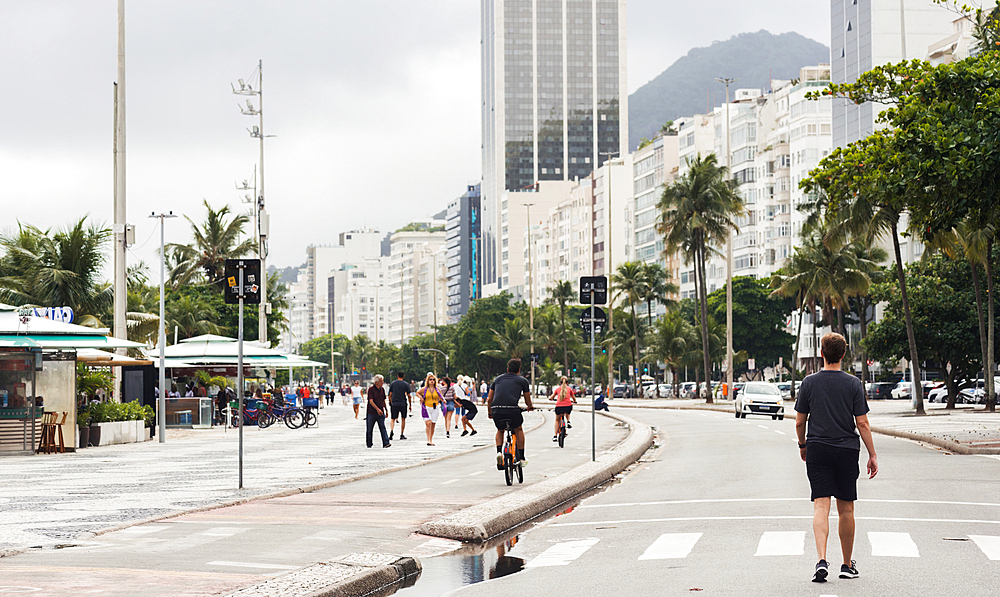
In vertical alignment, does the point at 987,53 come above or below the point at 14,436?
above

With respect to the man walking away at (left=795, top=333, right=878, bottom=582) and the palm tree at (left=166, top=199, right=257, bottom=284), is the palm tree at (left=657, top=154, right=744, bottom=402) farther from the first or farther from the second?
the man walking away at (left=795, top=333, right=878, bottom=582)

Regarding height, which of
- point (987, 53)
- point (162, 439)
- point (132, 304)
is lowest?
point (162, 439)

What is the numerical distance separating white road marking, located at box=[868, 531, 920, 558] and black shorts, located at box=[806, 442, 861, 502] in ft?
5.18

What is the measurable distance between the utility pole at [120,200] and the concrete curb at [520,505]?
16670mm

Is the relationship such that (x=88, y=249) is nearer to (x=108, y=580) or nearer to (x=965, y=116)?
(x=965, y=116)

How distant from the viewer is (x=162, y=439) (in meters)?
35.1

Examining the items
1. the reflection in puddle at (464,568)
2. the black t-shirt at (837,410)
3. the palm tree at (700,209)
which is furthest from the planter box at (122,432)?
the palm tree at (700,209)

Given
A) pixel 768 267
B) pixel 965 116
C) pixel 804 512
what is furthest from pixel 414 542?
pixel 768 267

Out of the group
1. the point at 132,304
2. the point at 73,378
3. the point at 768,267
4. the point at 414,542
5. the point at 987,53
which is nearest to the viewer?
the point at 414,542

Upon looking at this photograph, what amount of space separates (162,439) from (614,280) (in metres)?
74.2

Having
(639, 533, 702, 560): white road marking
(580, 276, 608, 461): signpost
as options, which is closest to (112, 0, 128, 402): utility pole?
(580, 276, 608, 461): signpost

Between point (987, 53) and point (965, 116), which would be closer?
point (965, 116)

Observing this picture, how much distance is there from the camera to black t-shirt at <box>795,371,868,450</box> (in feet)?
29.6

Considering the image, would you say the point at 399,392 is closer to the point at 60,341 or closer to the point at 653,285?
the point at 60,341
